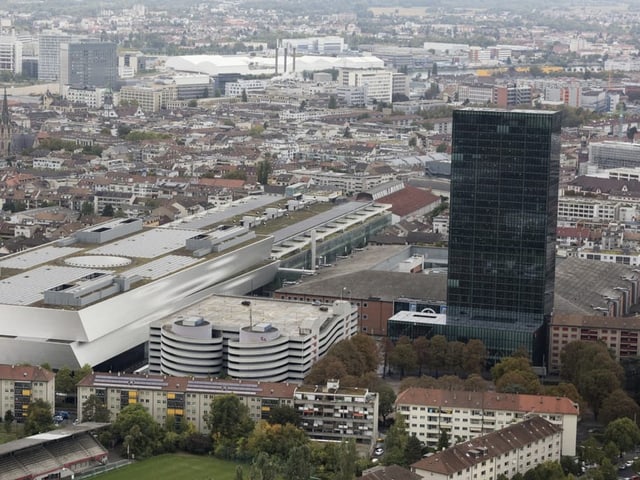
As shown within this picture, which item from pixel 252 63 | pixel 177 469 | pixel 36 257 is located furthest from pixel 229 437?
pixel 252 63

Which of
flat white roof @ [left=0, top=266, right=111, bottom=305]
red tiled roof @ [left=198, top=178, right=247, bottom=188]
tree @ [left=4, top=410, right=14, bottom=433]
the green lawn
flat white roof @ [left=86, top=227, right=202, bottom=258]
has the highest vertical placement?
flat white roof @ [left=86, top=227, right=202, bottom=258]

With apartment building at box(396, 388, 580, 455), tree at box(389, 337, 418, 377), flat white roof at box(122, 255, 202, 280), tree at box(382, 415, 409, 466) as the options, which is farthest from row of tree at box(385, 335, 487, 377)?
flat white roof at box(122, 255, 202, 280)

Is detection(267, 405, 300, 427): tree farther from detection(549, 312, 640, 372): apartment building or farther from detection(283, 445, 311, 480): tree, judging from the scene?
detection(549, 312, 640, 372): apartment building

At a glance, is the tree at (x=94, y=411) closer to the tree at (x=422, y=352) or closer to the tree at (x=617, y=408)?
the tree at (x=422, y=352)

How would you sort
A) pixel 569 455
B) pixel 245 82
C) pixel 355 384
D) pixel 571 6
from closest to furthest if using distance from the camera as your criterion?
pixel 569 455, pixel 355 384, pixel 245 82, pixel 571 6

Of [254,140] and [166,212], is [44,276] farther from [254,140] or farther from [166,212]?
[254,140]

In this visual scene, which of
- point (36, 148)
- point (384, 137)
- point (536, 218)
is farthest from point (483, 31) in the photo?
point (536, 218)
